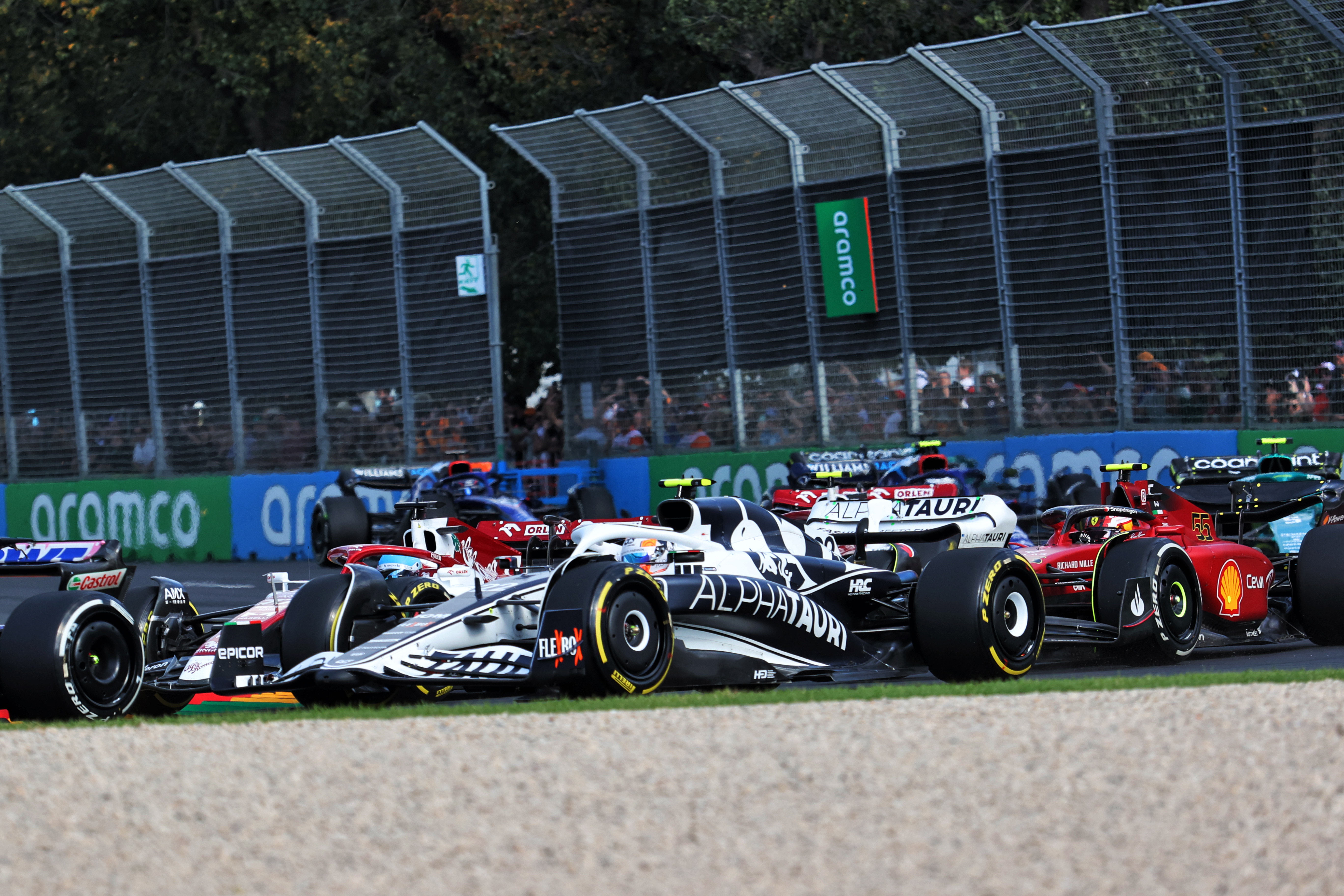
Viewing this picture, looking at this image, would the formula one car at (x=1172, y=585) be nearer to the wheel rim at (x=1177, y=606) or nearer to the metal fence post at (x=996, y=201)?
the wheel rim at (x=1177, y=606)

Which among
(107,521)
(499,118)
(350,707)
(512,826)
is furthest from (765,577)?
(499,118)

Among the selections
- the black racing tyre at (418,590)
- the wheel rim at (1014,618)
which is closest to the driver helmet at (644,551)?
the black racing tyre at (418,590)

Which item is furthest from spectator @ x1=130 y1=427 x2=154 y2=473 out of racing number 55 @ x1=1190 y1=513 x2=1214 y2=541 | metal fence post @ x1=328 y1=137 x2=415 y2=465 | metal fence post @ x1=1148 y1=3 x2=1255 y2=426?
racing number 55 @ x1=1190 y1=513 x2=1214 y2=541

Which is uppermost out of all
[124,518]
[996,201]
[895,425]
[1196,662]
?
[996,201]

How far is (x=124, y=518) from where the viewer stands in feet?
71.8

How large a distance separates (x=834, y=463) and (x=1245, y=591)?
638 cm

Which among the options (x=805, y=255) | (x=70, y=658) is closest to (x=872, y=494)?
(x=70, y=658)

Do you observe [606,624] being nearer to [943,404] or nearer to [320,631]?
[320,631]

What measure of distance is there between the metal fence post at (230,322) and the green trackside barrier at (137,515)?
0.46m

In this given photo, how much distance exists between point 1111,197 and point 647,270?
5.41 meters

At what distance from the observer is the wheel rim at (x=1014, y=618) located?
337 inches

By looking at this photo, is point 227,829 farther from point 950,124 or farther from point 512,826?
point 950,124

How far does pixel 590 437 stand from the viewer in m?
20.1

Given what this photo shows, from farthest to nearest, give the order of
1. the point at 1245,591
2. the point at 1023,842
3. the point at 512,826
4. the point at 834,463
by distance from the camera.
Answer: the point at 834,463 → the point at 1245,591 → the point at 512,826 → the point at 1023,842
